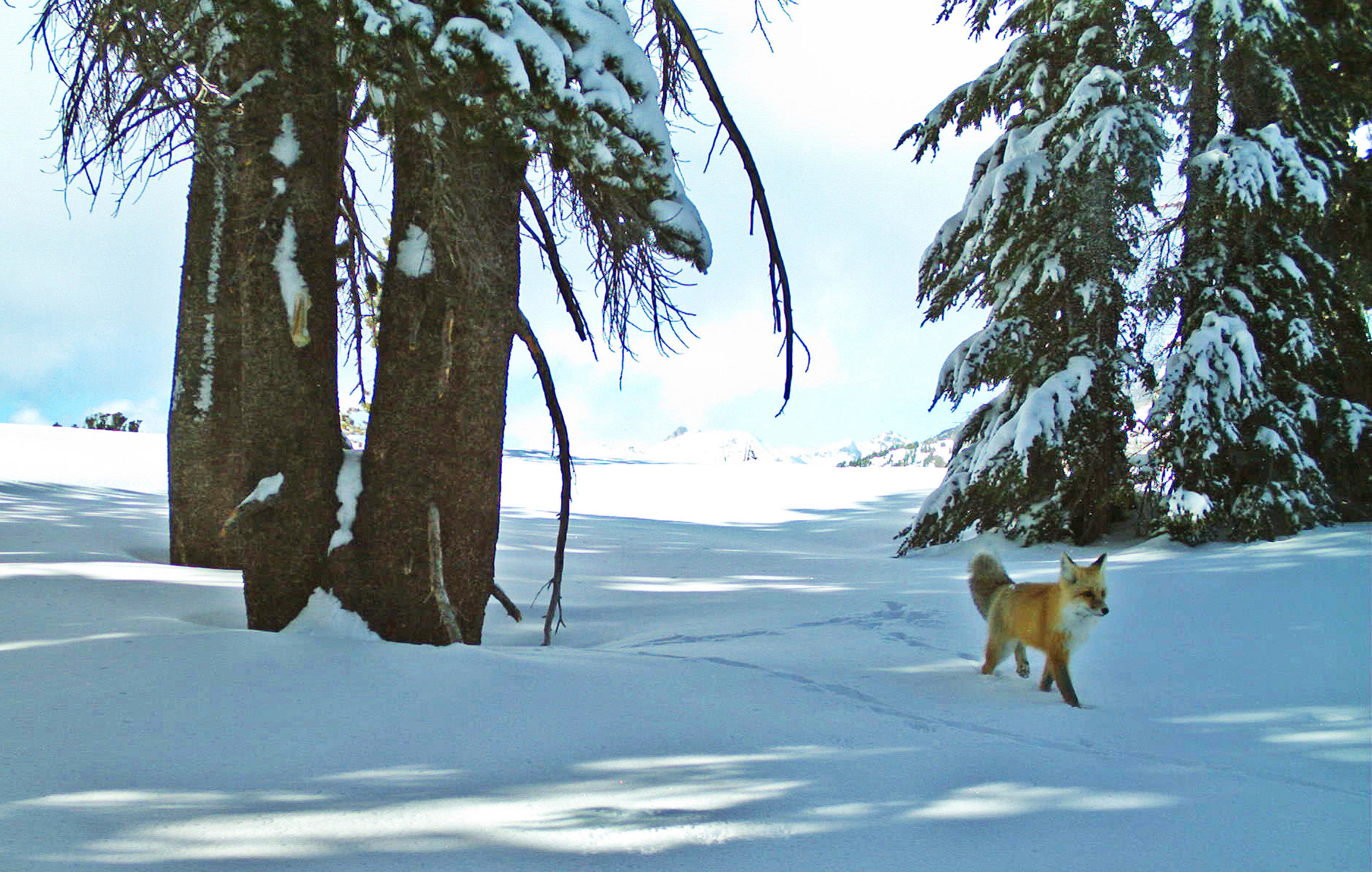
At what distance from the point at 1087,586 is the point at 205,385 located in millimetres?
6680

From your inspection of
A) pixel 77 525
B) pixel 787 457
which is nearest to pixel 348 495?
pixel 77 525

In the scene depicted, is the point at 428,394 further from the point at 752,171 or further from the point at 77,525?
the point at 77,525

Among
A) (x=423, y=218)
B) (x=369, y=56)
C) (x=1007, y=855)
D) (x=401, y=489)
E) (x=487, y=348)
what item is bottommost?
(x=1007, y=855)

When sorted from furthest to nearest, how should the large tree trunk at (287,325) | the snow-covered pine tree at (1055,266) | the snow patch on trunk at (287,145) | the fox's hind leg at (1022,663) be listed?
the snow-covered pine tree at (1055,266), the fox's hind leg at (1022,663), the snow patch on trunk at (287,145), the large tree trunk at (287,325)

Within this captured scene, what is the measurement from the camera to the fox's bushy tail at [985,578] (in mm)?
4965

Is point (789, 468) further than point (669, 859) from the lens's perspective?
Yes

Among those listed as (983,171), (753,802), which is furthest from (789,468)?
(753,802)

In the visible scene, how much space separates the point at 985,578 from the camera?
5.02 meters

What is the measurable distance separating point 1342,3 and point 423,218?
10.7 m

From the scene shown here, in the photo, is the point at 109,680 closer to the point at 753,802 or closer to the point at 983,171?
the point at 753,802

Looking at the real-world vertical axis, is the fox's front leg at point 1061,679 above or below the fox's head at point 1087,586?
below

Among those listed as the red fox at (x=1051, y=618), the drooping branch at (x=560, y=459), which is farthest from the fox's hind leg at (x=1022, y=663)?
the drooping branch at (x=560, y=459)

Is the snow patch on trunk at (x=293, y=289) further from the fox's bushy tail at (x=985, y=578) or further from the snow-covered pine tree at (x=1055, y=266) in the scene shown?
the snow-covered pine tree at (x=1055, y=266)

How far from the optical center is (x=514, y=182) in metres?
4.36
